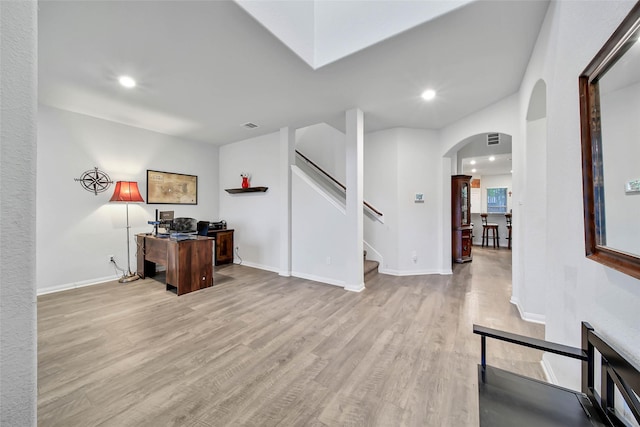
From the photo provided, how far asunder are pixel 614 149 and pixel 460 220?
194 inches

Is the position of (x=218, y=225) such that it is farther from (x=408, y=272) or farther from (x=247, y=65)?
(x=408, y=272)

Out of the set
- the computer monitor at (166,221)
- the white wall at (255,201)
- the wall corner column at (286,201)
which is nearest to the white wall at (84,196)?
the computer monitor at (166,221)

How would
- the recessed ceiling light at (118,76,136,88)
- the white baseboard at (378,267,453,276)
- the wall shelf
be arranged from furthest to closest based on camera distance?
the wall shelf, the white baseboard at (378,267,453,276), the recessed ceiling light at (118,76,136,88)

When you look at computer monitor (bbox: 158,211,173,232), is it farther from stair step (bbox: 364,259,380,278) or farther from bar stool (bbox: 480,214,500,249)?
bar stool (bbox: 480,214,500,249)

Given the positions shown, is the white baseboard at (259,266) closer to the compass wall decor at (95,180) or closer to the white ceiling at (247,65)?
the compass wall decor at (95,180)

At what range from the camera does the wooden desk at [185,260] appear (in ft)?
11.1

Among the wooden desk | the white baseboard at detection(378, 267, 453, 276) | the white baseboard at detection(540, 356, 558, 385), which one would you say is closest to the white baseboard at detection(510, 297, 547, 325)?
the white baseboard at detection(540, 356, 558, 385)

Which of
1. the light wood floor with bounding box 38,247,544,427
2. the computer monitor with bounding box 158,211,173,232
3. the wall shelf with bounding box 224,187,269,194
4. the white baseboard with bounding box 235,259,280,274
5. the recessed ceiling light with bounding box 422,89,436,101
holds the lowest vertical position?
the light wood floor with bounding box 38,247,544,427

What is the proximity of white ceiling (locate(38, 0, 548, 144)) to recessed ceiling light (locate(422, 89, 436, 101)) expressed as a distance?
0.27 ft

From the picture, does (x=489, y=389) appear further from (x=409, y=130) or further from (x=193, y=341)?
(x=409, y=130)

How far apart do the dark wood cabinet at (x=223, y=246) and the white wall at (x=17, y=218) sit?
4.65 m

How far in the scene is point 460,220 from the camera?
5375 millimetres

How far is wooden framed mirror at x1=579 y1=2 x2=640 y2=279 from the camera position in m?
0.81

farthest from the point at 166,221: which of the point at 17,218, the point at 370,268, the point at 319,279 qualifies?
the point at 17,218
